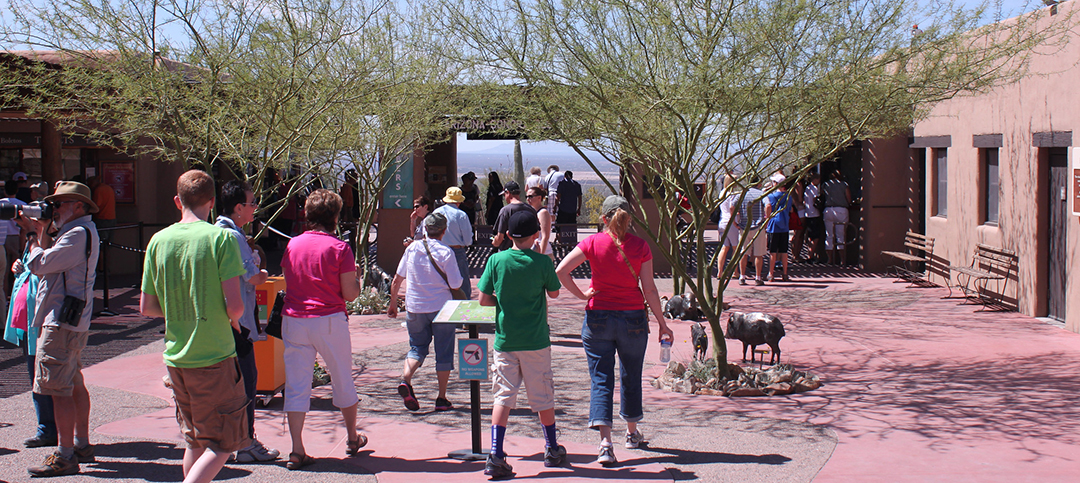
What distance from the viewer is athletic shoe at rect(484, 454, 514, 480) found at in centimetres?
508

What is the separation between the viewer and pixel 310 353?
5293mm

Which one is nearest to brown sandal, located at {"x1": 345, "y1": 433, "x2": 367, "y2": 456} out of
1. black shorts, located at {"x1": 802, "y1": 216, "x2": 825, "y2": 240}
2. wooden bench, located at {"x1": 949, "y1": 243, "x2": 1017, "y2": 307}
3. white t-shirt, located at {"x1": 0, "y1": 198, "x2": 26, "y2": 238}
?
white t-shirt, located at {"x1": 0, "y1": 198, "x2": 26, "y2": 238}

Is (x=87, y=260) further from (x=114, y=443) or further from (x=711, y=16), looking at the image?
(x=711, y=16)

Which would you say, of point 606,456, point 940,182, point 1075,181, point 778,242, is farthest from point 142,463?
point 940,182

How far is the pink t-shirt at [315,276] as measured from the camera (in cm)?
518

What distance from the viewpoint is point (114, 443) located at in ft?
19.0

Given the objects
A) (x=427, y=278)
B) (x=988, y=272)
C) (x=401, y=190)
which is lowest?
(x=988, y=272)

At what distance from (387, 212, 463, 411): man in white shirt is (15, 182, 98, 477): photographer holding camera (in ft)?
6.98

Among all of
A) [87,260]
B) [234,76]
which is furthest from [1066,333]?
[87,260]

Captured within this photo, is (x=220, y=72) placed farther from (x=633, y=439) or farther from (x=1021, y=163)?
(x=1021, y=163)

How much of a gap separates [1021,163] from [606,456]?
8.55 m

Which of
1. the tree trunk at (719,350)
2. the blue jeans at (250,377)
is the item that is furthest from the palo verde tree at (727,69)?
the blue jeans at (250,377)

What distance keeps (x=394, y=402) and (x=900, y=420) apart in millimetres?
3606

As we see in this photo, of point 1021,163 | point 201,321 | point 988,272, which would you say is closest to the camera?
point 201,321
